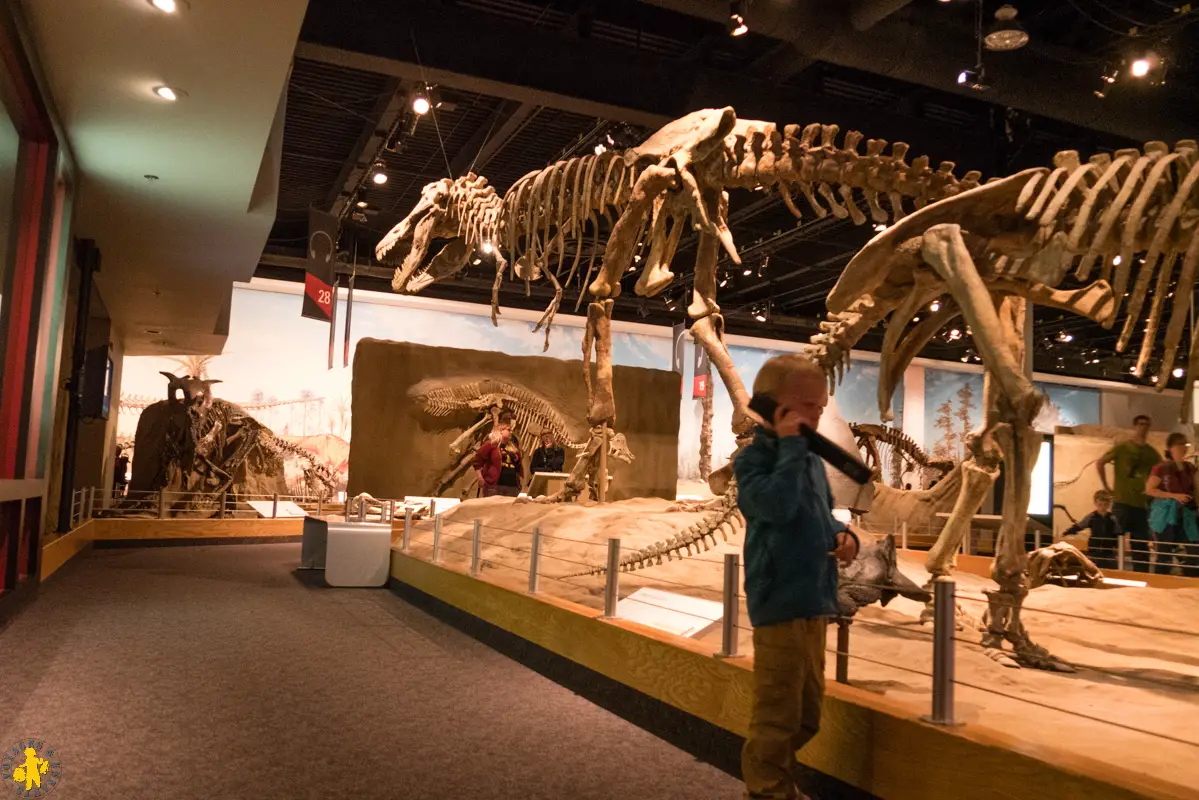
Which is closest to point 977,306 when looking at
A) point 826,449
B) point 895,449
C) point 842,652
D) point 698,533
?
point 842,652

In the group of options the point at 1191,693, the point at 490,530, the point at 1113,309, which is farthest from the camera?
the point at 490,530

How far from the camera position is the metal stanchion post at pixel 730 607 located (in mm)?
3178

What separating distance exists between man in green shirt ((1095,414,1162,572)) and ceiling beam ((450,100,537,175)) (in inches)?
258

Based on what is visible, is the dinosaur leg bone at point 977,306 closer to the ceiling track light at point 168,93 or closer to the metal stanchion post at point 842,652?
the metal stanchion post at point 842,652

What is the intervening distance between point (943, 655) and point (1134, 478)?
567cm

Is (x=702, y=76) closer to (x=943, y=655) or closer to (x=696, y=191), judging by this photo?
(x=696, y=191)

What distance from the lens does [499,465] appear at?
1048 centimetres

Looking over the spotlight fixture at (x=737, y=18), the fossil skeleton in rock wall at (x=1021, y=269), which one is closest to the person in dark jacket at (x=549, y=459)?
the spotlight fixture at (x=737, y=18)

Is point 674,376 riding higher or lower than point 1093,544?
higher

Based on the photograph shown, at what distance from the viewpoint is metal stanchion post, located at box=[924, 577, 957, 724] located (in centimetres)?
Result: 245

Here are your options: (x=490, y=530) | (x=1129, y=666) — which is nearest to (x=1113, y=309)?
(x=1129, y=666)

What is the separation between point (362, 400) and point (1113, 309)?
982cm

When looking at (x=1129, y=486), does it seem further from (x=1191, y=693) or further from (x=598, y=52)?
(x=598, y=52)

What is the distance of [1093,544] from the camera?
8.34 metres
